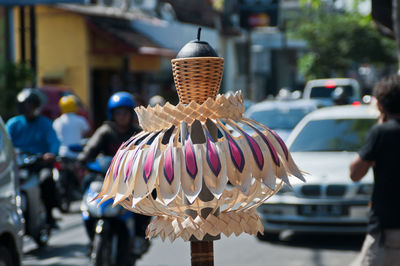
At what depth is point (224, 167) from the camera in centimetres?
186

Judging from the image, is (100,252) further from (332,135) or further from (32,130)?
(332,135)

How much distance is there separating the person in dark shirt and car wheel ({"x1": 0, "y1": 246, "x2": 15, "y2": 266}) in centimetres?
244

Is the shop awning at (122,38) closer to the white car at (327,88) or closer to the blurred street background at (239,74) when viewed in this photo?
the blurred street background at (239,74)

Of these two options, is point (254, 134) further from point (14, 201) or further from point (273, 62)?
point (273, 62)

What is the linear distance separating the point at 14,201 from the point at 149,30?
70.8 feet

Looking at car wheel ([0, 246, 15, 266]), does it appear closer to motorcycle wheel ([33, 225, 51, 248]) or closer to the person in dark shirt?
the person in dark shirt

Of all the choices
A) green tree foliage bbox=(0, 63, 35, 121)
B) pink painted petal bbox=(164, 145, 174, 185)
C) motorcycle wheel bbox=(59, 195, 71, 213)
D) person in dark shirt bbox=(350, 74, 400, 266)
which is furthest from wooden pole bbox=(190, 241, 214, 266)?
green tree foliage bbox=(0, 63, 35, 121)

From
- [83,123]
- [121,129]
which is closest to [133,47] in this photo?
[83,123]

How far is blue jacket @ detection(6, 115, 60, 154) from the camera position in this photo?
7.83 meters

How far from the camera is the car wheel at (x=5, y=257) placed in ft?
15.8

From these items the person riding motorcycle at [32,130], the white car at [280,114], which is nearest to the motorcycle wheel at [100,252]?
the person riding motorcycle at [32,130]

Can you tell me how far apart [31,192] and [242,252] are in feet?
7.96

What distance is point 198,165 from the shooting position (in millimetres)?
1857

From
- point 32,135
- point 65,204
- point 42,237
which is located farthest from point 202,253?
point 65,204
